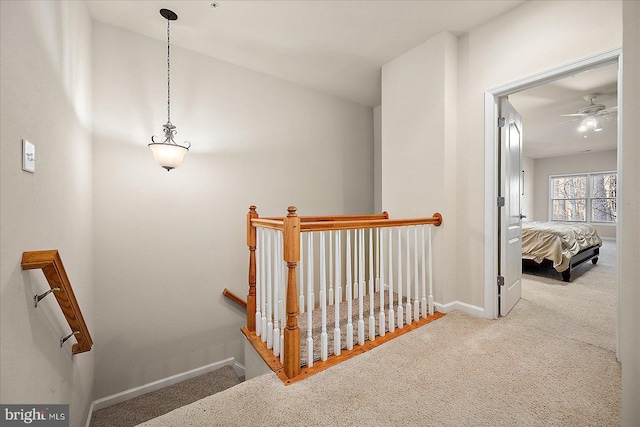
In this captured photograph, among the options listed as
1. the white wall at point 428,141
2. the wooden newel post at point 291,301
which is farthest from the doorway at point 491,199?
the wooden newel post at point 291,301

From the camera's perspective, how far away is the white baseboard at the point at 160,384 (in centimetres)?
239

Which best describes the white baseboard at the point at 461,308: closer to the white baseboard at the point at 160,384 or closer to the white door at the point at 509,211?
the white door at the point at 509,211

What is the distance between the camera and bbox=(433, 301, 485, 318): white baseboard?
2.48 m

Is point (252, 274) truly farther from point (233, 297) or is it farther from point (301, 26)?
point (301, 26)

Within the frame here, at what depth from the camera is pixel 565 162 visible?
8.12 m

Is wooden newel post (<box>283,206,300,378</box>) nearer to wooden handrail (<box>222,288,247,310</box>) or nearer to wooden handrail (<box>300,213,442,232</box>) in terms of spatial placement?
wooden handrail (<box>300,213,442,232</box>)

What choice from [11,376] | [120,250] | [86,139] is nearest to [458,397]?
[11,376]

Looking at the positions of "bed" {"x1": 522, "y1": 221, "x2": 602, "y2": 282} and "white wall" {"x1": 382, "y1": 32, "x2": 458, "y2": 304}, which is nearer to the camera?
"white wall" {"x1": 382, "y1": 32, "x2": 458, "y2": 304}

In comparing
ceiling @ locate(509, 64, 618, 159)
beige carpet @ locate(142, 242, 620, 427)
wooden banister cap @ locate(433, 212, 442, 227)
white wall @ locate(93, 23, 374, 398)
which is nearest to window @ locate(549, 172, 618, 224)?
ceiling @ locate(509, 64, 618, 159)

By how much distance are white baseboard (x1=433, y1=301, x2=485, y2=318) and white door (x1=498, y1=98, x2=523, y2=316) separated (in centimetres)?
21

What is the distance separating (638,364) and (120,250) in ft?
10.7

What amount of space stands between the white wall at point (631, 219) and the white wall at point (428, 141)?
1574mm

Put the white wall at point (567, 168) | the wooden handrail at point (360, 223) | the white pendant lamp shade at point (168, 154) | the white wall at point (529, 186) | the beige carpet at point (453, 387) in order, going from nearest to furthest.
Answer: the beige carpet at point (453, 387)
the wooden handrail at point (360, 223)
the white pendant lamp shade at point (168, 154)
the white wall at point (567, 168)
the white wall at point (529, 186)

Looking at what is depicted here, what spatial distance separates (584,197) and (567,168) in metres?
0.94
